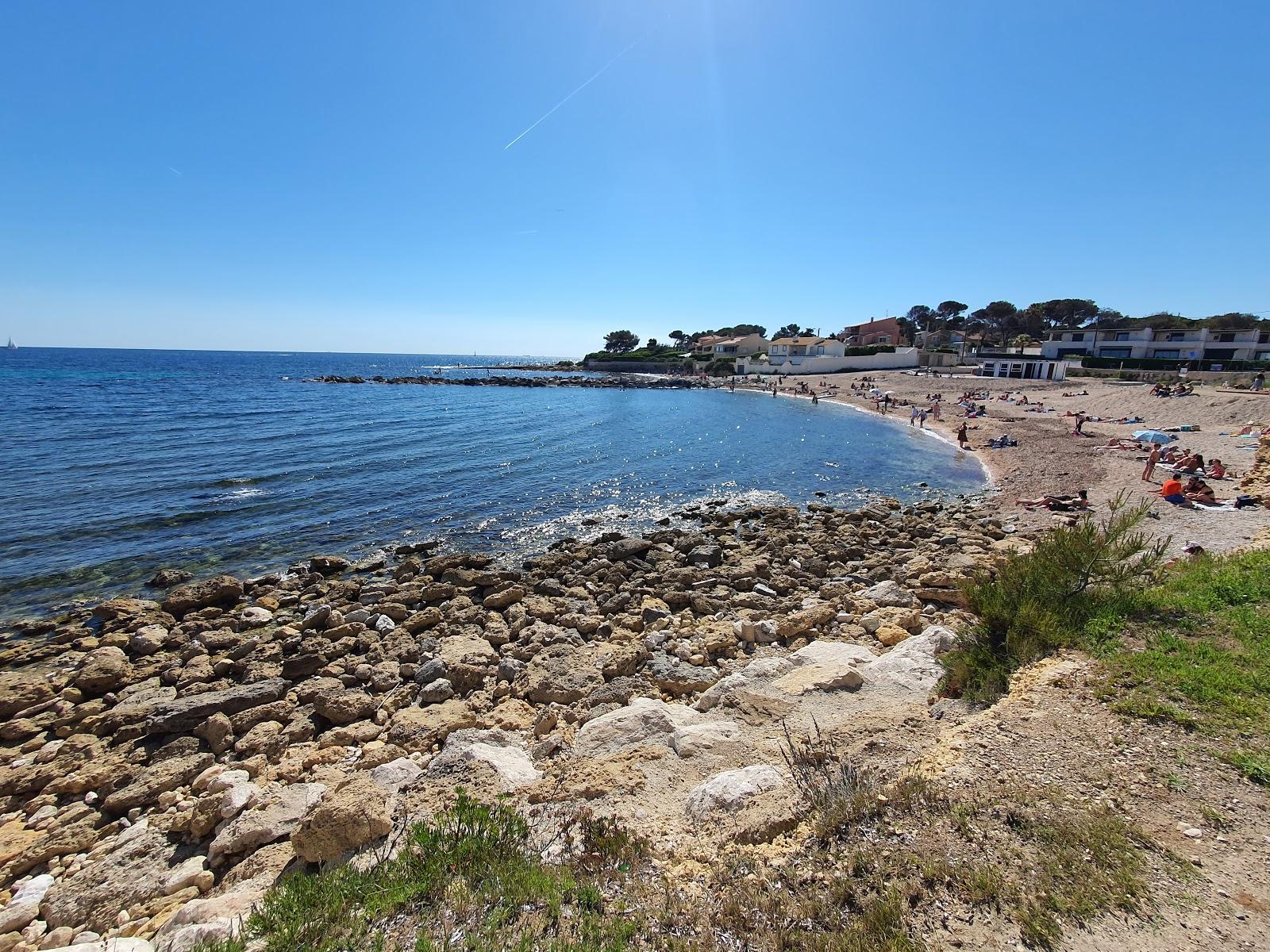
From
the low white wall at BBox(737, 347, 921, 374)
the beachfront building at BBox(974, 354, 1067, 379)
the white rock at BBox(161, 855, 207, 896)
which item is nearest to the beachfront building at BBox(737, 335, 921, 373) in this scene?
the low white wall at BBox(737, 347, 921, 374)

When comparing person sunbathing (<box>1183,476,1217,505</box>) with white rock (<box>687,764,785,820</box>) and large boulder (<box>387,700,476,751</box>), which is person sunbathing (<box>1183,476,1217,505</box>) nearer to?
white rock (<box>687,764,785,820</box>)

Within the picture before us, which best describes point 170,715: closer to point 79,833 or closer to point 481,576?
point 79,833

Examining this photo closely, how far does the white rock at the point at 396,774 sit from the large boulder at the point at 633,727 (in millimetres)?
1842

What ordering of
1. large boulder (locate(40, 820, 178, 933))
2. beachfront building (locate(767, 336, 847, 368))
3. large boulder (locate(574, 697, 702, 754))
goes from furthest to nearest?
1. beachfront building (locate(767, 336, 847, 368))
2. large boulder (locate(574, 697, 702, 754))
3. large boulder (locate(40, 820, 178, 933))

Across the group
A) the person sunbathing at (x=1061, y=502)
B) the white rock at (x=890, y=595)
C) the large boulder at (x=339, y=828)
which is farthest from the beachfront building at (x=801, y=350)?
the large boulder at (x=339, y=828)

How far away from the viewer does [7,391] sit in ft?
188

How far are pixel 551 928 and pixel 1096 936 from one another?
3280 mm

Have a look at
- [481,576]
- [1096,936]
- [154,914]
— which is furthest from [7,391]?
[1096,936]

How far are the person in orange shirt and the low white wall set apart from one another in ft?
257

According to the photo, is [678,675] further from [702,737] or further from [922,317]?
[922,317]

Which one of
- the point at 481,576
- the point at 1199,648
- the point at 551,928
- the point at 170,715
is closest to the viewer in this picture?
the point at 551,928

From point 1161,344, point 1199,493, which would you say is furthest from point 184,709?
point 1161,344

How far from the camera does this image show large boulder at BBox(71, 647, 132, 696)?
8984mm

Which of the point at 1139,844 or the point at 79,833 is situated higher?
the point at 1139,844
